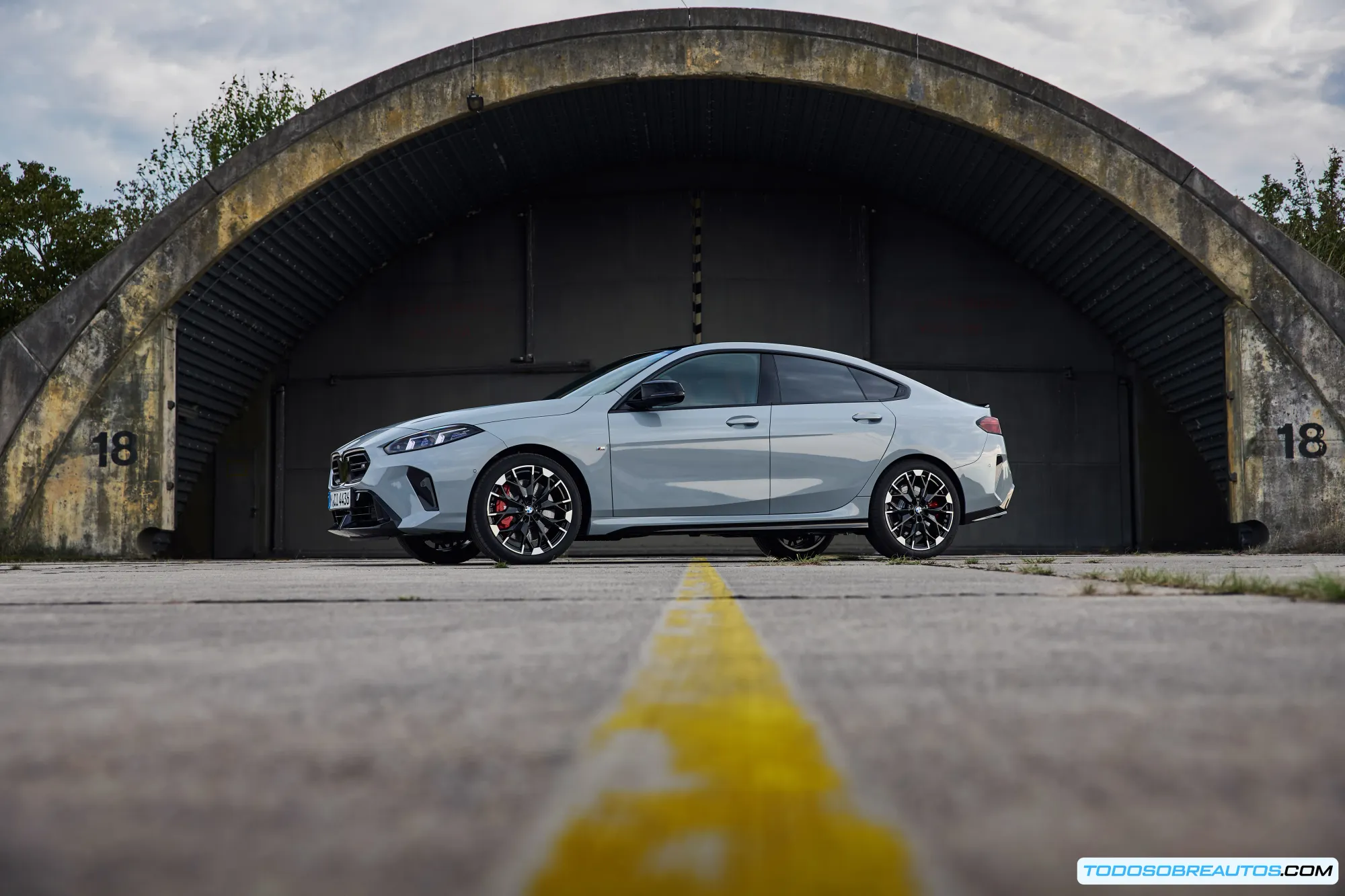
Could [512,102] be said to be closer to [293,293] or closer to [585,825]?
[293,293]

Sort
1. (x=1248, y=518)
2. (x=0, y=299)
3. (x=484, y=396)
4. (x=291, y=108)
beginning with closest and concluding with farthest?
(x=1248, y=518) → (x=484, y=396) → (x=0, y=299) → (x=291, y=108)

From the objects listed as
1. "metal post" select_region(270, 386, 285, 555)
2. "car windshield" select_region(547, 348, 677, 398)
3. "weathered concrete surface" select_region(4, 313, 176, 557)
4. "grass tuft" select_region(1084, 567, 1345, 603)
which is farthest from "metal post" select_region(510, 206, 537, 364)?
"grass tuft" select_region(1084, 567, 1345, 603)

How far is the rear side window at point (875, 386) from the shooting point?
383 inches

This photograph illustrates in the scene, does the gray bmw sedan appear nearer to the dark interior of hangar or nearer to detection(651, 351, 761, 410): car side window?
detection(651, 351, 761, 410): car side window

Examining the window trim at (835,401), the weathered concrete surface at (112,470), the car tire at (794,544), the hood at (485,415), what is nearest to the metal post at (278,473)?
the weathered concrete surface at (112,470)

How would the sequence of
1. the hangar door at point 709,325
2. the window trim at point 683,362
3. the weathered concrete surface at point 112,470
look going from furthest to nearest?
the hangar door at point 709,325
the weathered concrete surface at point 112,470
the window trim at point 683,362

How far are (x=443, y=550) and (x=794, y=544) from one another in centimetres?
328

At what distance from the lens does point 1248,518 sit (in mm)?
14117

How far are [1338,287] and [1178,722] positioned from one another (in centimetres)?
1446

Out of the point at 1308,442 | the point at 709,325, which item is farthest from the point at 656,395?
the point at 709,325

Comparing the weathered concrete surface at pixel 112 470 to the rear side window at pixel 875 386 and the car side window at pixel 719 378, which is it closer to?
the car side window at pixel 719 378

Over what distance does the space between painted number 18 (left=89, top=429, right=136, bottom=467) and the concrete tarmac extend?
11.5 m

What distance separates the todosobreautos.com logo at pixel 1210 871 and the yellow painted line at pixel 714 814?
15 centimetres

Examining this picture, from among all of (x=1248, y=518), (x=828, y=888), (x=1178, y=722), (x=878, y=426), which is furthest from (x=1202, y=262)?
(x=828, y=888)
